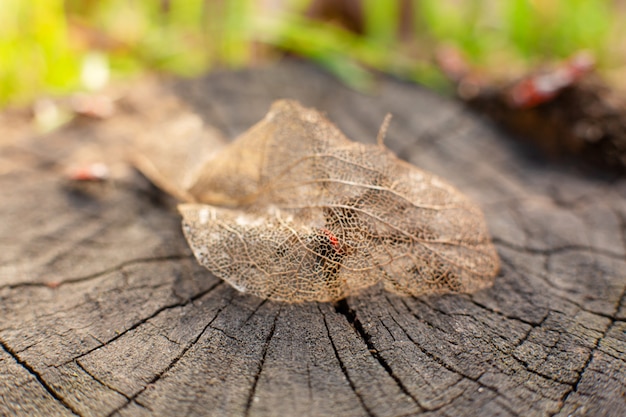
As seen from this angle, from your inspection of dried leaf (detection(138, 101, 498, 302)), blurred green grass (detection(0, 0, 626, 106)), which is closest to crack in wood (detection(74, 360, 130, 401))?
dried leaf (detection(138, 101, 498, 302))

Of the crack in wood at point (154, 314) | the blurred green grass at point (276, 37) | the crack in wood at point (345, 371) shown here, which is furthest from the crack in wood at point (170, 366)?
the blurred green grass at point (276, 37)

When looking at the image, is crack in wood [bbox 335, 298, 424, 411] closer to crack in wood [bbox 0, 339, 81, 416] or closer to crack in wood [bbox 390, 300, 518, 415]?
crack in wood [bbox 390, 300, 518, 415]

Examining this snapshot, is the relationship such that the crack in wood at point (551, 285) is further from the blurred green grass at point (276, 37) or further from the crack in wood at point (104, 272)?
the blurred green grass at point (276, 37)

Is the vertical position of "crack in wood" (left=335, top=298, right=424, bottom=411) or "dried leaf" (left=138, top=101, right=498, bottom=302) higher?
"dried leaf" (left=138, top=101, right=498, bottom=302)

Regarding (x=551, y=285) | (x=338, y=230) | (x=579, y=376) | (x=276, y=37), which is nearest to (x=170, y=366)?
(x=338, y=230)

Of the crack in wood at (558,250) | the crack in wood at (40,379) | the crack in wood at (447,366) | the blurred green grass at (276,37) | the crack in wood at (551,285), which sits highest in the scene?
the blurred green grass at (276,37)

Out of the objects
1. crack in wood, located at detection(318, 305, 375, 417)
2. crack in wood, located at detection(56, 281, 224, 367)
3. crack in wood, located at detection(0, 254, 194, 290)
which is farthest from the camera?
crack in wood, located at detection(0, 254, 194, 290)
